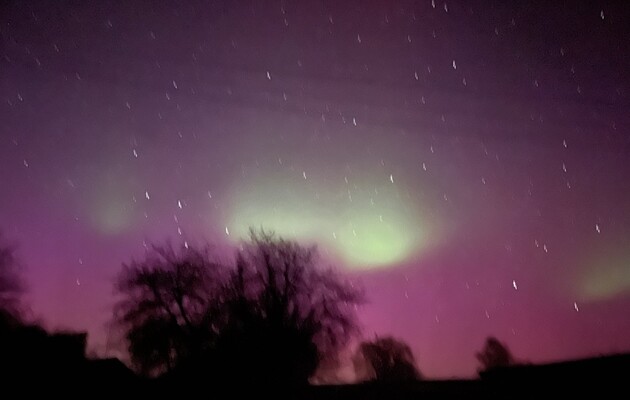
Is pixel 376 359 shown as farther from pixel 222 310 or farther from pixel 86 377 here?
pixel 86 377

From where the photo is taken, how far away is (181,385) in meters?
21.8

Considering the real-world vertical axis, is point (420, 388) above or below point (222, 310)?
below

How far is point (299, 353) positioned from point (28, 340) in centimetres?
1802

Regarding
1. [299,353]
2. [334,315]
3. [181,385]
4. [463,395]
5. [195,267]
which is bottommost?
[463,395]

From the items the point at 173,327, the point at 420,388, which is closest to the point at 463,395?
the point at 420,388

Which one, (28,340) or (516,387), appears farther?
(28,340)

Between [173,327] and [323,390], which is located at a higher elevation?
[173,327]

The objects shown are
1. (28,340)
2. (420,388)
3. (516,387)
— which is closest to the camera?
(516,387)

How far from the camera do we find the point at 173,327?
131 feet

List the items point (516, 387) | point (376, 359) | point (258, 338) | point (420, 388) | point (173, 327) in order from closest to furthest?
point (516, 387), point (420, 388), point (258, 338), point (173, 327), point (376, 359)

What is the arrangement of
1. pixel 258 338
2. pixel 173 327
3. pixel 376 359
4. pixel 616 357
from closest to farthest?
pixel 616 357
pixel 258 338
pixel 173 327
pixel 376 359

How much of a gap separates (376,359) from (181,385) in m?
38.5

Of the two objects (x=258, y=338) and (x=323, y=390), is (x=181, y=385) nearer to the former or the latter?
(x=323, y=390)

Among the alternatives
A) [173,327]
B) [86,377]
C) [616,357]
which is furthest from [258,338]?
[616,357]
